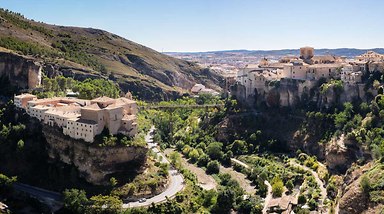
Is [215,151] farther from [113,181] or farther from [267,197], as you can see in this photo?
[113,181]

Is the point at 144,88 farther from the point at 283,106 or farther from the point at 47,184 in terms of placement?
the point at 47,184

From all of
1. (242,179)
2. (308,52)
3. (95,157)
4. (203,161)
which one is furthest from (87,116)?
(308,52)

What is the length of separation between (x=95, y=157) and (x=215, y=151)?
25346 mm

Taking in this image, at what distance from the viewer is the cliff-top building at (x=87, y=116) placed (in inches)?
2031

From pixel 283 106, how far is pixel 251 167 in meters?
16.7

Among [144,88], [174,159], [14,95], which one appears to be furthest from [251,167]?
[144,88]

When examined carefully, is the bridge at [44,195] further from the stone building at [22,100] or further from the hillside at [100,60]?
the hillside at [100,60]

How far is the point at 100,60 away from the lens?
124 metres

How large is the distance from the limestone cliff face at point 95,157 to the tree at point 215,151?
1940 cm

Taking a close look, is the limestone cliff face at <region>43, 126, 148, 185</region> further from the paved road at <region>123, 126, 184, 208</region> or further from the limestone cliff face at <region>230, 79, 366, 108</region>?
the limestone cliff face at <region>230, 79, 366, 108</region>

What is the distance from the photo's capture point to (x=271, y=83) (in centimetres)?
8019

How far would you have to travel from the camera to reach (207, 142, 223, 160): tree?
70.9 meters

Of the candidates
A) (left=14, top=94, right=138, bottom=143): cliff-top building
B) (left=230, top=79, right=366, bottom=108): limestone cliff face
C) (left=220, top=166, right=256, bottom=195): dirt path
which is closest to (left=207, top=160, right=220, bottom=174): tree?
(left=220, top=166, right=256, bottom=195): dirt path

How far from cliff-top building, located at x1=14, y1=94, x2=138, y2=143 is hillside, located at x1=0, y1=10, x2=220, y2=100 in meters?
27.8
